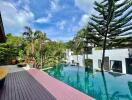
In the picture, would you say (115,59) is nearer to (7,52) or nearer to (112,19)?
(112,19)

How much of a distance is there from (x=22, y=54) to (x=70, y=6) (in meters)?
11.3

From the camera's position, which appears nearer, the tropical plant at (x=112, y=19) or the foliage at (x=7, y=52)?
the tropical plant at (x=112, y=19)

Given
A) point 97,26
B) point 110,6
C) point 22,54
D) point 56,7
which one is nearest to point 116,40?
point 97,26

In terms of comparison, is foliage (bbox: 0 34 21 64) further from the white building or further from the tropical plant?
the tropical plant

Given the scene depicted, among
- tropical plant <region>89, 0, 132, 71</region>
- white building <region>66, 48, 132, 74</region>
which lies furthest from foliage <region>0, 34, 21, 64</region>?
tropical plant <region>89, 0, 132, 71</region>

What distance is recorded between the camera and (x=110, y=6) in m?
25.2

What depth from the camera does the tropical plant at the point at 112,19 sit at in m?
25.7

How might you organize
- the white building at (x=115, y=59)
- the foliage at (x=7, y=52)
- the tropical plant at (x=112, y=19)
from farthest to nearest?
the foliage at (x=7, y=52)
the tropical plant at (x=112, y=19)
the white building at (x=115, y=59)

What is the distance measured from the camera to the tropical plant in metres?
25.7

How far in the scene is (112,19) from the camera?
26.3 m

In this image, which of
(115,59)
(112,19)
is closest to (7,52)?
(115,59)

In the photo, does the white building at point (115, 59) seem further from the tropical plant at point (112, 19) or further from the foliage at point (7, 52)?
the foliage at point (7, 52)

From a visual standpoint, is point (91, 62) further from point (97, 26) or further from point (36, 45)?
point (36, 45)

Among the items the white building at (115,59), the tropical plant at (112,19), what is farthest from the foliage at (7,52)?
the tropical plant at (112,19)
